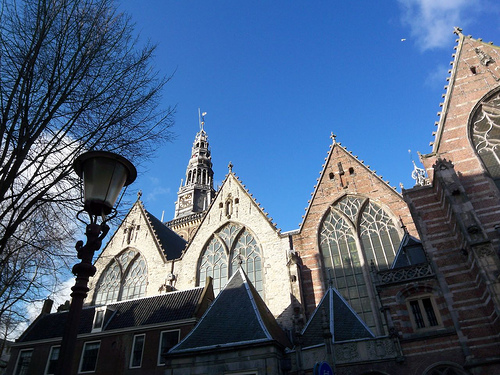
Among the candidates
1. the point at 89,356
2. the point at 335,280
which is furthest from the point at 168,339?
the point at 335,280

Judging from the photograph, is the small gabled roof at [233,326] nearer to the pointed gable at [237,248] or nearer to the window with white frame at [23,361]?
the pointed gable at [237,248]

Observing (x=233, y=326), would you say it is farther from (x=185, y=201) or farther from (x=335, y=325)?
(x=185, y=201)

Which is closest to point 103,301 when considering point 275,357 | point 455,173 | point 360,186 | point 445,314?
point 275,357

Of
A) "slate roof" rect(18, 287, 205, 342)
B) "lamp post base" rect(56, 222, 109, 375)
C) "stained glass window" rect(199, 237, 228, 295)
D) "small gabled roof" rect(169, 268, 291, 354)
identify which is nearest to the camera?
"lamp post base" rect(56, 222, 109, 375)

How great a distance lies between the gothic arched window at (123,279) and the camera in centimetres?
2219

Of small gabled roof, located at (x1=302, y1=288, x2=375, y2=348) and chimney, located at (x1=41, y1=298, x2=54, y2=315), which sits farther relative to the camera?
chimney, located at (x1=41, y1=298, x2=54, y2=315)

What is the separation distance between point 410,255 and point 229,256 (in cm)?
1011

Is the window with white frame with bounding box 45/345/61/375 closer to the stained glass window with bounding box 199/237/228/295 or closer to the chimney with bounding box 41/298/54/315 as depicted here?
the chimney with bounding box 41/298/54/315

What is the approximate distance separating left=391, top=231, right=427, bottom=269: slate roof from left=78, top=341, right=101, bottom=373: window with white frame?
43.6 feet

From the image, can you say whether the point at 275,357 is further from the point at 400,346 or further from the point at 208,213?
the point at 208,213

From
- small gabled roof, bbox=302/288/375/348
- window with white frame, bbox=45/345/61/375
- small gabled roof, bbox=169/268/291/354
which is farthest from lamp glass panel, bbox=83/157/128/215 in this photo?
window with white frame, bbox=45/345/61/375

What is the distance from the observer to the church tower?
3536cm

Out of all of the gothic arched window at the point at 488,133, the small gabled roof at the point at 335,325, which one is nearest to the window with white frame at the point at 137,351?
the small gabled roof at the point at 335,325

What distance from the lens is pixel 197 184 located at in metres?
40.7
